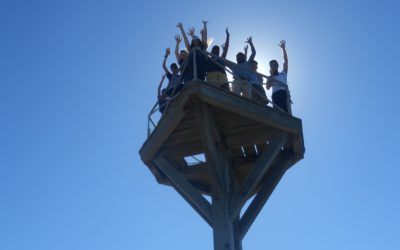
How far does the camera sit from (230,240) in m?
8.02

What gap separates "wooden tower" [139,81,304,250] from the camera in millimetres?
8305

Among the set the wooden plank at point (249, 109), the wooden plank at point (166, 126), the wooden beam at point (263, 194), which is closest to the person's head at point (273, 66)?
the wooden plank at point (249, 109)

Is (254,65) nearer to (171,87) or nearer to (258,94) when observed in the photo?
(258,94)

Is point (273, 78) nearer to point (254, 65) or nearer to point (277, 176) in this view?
point (254, 65)

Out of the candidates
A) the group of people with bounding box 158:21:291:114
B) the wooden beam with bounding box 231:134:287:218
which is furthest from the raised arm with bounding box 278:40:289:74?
the wooden beam with bounding box 231:134:287:218

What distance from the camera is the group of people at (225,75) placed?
30.3 feet

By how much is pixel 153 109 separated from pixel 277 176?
230 cm

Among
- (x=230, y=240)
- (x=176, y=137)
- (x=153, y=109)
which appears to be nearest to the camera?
(x=230, y=240)

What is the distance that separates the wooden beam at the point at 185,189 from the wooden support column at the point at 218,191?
136 millimetres

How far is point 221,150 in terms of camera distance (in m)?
9.05

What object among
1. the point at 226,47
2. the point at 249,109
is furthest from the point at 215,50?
the point at 249,109

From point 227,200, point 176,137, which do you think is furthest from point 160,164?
point 227,200

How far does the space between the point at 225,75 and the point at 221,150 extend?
1.26 metres

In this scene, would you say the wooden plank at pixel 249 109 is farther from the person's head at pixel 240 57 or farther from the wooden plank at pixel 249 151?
the person's head at pixel 240 57
